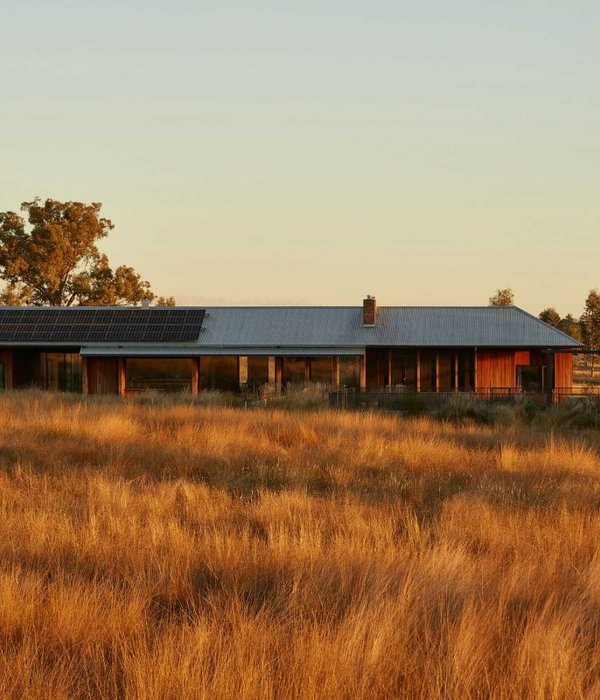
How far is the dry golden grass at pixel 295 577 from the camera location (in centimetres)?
492

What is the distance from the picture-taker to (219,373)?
37562 millimetres

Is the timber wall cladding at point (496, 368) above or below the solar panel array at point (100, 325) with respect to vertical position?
below

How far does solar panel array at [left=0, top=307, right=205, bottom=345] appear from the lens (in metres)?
37.6

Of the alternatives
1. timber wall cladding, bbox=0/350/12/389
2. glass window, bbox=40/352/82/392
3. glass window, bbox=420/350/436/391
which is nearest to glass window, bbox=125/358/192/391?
glass window, bbox=40/352/82/392

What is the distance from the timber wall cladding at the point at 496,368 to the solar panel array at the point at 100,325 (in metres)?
11.5

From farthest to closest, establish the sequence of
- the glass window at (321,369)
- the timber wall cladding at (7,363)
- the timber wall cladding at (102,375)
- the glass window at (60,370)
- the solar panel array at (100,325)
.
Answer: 1. the glass window at (60,370)
2. the timber wall cladding at (7,363)
3. the timber wall cladding at (102,375)
4. the solar panel array at (100,325)
5. the glass window at (321,369)

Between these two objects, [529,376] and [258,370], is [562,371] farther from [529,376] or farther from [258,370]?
[258,370]

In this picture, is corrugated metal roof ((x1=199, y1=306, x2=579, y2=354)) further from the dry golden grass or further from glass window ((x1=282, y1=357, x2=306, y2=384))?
the dry golden grass

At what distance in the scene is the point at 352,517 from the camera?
8.94m

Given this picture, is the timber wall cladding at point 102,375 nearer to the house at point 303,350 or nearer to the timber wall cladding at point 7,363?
the house at point 303,350

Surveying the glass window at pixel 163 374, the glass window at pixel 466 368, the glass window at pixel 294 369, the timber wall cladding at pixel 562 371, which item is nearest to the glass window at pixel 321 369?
the glass window at pixel 294 369

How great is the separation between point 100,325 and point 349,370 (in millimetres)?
10511

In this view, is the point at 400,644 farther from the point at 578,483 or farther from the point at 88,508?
the point at 578,483

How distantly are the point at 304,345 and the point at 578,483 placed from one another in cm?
2553
